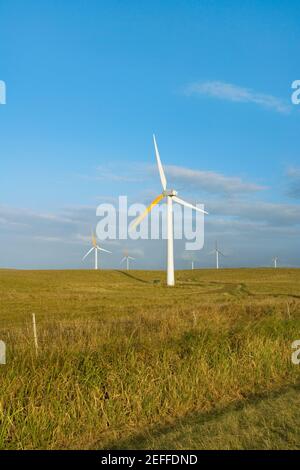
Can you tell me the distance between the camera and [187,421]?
9547 millimetres

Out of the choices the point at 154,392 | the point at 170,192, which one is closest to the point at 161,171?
the point at 170,192

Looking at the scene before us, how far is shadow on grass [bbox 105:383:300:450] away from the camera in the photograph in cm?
845

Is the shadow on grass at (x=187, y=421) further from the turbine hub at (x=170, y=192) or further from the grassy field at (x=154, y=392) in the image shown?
the turbine hub at (x=170, y=192)

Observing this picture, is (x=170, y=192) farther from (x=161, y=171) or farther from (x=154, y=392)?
(x=154, y=392)

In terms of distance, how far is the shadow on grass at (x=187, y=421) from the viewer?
845 cm

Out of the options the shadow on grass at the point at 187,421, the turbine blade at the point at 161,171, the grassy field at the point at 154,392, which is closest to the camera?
the grassy field at the point at 154,392

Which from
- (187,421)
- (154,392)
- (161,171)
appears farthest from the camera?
(161,171)

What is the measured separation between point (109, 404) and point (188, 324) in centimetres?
728

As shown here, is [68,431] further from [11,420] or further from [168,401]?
[168,401]

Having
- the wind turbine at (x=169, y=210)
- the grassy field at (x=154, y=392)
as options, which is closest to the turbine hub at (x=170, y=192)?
the wind turbine at (x=169, y=210)

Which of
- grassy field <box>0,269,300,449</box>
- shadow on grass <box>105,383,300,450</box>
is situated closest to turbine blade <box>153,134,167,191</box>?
grassy field <box>0,269,300,449</box>

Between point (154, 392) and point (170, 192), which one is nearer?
point (154, 392)

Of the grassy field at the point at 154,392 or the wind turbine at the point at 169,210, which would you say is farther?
the wind turbine at the point at 169,210

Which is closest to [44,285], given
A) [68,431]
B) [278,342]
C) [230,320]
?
[230,320]
